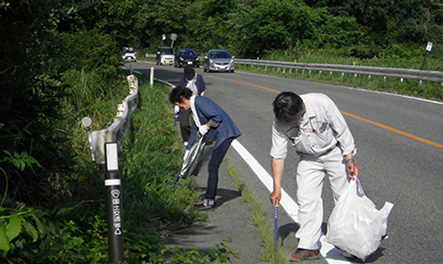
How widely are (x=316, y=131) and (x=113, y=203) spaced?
198 cm

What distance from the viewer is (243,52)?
51938 mm

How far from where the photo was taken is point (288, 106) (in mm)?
4793

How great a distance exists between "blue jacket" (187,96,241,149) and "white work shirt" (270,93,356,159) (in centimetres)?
187

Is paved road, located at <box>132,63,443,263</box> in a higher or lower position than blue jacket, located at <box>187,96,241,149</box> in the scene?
lower

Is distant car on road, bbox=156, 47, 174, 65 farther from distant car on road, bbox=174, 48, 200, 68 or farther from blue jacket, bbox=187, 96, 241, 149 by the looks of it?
blue jacket, bbox=187, 96, 241, 149

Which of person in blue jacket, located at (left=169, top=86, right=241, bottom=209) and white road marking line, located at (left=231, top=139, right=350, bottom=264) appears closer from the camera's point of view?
white road marking line, located at (left=231, top=139, right=350, bottom=264)

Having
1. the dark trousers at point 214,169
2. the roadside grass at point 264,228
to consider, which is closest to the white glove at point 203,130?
the dark trousers at point 214,169

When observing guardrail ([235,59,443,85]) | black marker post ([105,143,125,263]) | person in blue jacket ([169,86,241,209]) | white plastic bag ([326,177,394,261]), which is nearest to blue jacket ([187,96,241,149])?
person in blue jacket ([169,86,241,209])

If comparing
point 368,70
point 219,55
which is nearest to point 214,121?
point 368,70

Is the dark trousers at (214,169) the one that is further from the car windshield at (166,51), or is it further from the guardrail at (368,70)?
the car windshield at (166,51)

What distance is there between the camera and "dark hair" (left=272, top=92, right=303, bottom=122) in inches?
189

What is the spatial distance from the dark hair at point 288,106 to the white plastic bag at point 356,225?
90 centimetres

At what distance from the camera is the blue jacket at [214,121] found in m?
6.98

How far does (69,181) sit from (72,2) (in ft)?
6.74
